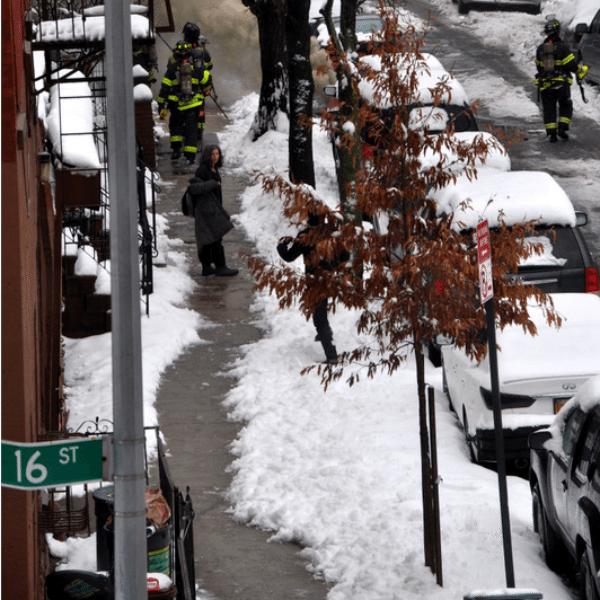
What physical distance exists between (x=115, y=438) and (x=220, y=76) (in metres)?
28.4

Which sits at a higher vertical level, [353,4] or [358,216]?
[353,4]

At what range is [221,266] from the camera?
58.1ft

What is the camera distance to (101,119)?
1975 cm

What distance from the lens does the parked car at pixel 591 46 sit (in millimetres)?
27092

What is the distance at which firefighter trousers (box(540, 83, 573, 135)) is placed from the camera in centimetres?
2317

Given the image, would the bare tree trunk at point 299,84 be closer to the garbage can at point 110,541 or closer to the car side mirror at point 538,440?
the car side mirror at point 538,440

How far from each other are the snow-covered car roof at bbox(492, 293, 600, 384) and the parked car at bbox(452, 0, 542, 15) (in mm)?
24759

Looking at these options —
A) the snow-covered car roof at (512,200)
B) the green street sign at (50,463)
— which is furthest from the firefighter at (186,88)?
the green street sign at (50,463)

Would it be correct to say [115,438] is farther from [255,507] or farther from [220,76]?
[220,76]

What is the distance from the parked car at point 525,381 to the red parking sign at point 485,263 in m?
2.30

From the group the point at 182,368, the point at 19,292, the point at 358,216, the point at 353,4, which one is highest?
the point at 353,4

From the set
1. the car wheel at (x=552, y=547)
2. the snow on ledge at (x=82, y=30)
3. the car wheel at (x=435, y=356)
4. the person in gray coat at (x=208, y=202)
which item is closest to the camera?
the car wheel at (x=552, y=547)

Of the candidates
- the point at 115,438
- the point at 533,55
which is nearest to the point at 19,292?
the point at 115,438

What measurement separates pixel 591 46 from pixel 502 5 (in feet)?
28.8
